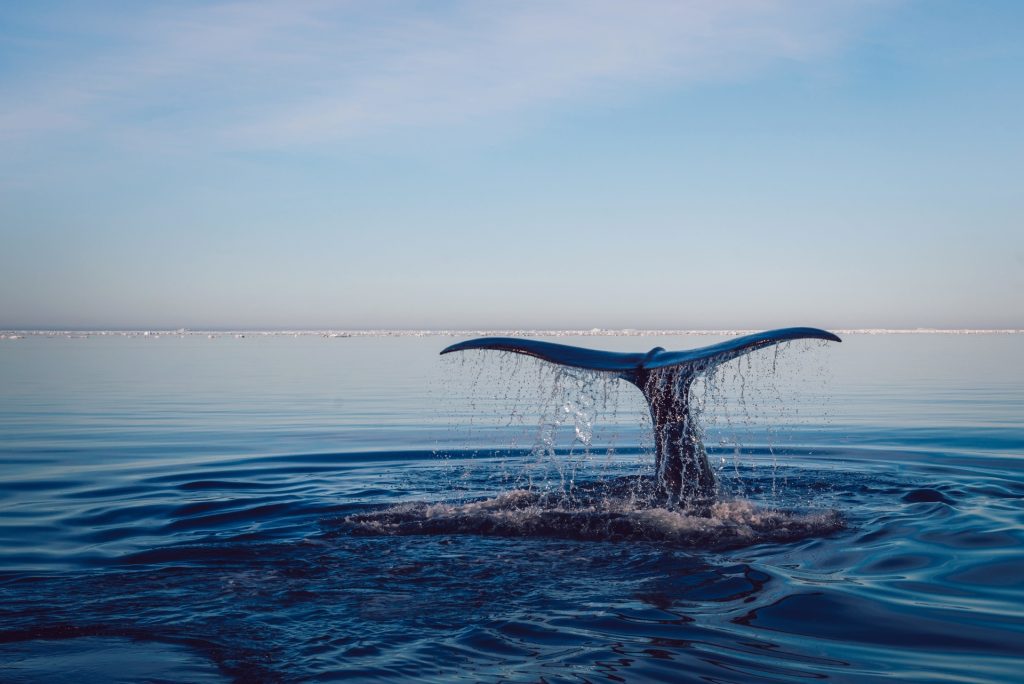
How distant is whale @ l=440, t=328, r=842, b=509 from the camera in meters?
8.50

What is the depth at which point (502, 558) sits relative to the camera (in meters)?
7.15

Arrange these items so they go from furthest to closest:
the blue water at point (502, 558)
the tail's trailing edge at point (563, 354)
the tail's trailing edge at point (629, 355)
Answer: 1. the tail's trailing edge at point (563, 354)
2. the tail's trailing edge at point (629, 355)
3. the blue water at point (502, 558)

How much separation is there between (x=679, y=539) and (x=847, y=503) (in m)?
2.70

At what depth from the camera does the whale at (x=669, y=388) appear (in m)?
8.50

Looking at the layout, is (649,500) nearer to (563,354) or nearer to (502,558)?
(563,354)

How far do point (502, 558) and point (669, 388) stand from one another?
9.17 ft

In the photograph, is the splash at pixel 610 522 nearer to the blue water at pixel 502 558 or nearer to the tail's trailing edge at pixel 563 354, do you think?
the blue water at pixel 502 558

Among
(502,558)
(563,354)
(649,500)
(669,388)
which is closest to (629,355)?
(669,388)

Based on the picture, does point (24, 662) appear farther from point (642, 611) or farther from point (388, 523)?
point (388, 523)

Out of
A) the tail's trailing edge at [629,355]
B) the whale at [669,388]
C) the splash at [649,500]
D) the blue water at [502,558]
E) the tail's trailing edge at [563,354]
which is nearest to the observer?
the blue water at [502,558]

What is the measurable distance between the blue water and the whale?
0.88 ft

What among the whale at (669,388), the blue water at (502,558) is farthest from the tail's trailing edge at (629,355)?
the blue water at (502,558)

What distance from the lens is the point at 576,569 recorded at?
22.3 feet

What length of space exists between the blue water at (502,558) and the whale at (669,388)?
0.27m
